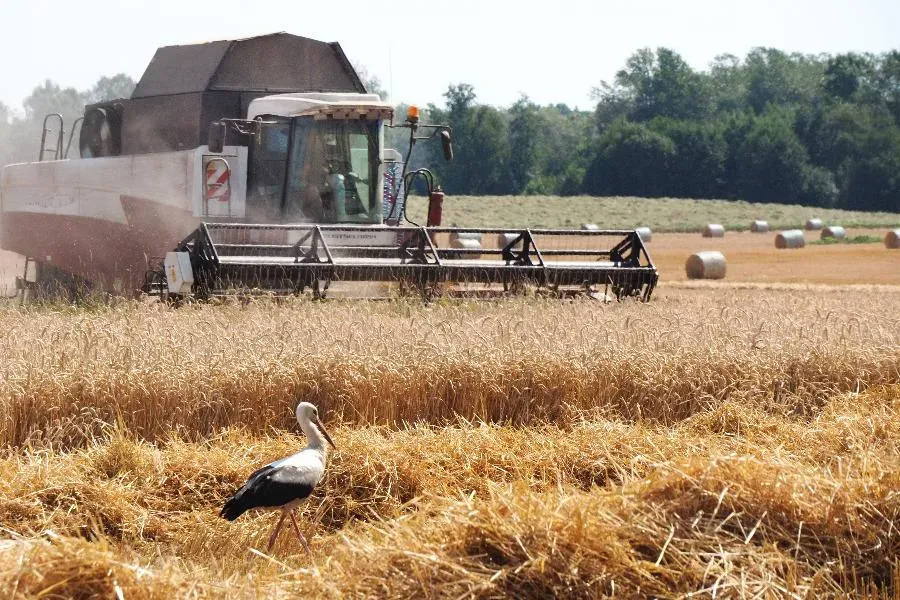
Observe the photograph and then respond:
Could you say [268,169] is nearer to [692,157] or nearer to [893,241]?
[893,241]

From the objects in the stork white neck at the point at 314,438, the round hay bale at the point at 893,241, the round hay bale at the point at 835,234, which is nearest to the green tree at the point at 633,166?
the round hay bale at the point at 835,234

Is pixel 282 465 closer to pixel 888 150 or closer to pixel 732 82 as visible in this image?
pixel 888 150

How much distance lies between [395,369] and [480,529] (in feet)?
12.1

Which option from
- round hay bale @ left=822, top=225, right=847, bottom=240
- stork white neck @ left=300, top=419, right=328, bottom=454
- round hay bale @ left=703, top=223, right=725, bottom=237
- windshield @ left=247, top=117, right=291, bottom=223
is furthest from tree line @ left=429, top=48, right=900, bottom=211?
stork white neck @ left=300, top=419, right=328, bottom=454

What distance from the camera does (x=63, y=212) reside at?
50.4 feet

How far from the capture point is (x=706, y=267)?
2467 cm

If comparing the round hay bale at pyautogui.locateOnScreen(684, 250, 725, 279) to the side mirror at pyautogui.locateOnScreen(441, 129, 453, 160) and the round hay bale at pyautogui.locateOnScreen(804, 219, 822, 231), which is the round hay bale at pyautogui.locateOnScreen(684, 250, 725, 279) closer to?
the side mirror at pyautogui.locateOnScreen(441, 129, 453, 160)

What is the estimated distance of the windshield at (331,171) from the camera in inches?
554

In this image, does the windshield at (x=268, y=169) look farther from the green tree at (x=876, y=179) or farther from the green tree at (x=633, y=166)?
the green tree at (x=876, y=179)

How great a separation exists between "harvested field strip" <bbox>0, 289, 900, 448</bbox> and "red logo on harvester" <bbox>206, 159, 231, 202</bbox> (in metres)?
3.85

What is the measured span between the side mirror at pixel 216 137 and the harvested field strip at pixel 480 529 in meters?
7.15

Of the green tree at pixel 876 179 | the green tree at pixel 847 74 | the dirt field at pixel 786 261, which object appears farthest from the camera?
the green tree at pixel 847 74

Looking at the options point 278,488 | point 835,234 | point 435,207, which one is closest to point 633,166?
point 835,234

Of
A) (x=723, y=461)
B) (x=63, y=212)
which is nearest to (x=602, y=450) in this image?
(x=723, y=461)
